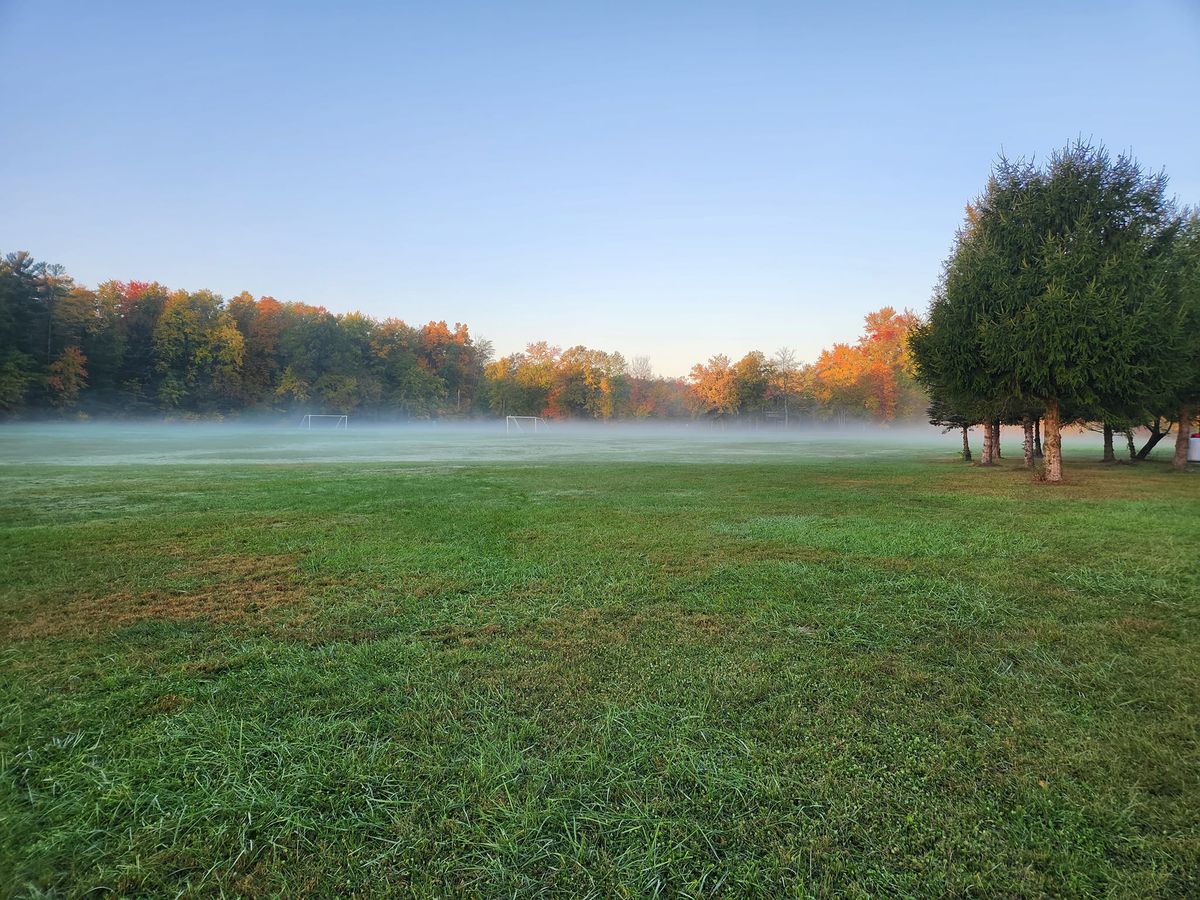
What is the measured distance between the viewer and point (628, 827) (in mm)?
2434

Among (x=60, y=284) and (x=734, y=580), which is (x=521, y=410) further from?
(x=734, y=580)

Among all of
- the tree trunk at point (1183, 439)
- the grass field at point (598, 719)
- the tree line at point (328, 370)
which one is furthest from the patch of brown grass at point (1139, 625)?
the tree line at point (328, 370)

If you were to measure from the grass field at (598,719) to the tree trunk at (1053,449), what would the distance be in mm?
10920

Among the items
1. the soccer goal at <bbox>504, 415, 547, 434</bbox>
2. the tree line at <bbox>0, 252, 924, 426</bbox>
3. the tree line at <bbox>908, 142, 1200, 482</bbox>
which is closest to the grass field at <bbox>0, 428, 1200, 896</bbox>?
the tree line at <bbox>908, 142, 1200, 482</bbox>

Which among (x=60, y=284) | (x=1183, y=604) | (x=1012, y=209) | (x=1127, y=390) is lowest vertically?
(x=1183, y=604)

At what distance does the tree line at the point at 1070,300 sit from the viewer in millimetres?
15328

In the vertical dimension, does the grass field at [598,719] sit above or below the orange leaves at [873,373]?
below

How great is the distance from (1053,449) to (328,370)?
89790 millimetres

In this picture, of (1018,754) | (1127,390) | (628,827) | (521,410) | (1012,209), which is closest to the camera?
(628,827)

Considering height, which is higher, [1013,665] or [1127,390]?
[1127,390]

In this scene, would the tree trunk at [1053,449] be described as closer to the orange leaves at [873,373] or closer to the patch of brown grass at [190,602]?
the patch of brown grass at [190,602]

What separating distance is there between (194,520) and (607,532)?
6887mm

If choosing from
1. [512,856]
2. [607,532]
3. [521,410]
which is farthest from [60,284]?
[512,856]

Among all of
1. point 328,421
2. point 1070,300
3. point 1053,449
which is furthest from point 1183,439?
point 328,421
